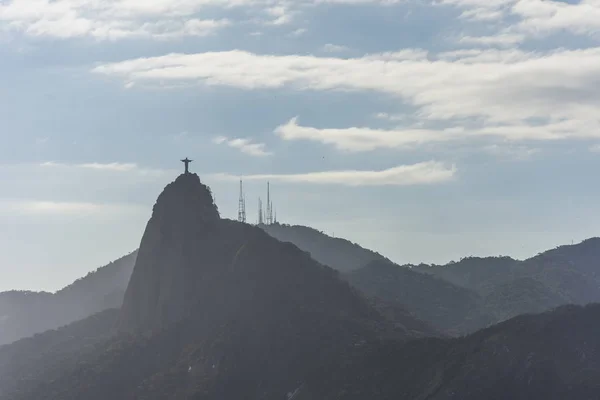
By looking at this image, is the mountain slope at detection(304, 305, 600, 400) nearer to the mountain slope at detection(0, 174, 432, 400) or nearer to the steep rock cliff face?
the mountain slope at detection(0, 174, 432, 400)

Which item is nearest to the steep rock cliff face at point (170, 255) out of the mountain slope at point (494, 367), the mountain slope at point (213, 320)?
the mountain slope at point (213, 320)

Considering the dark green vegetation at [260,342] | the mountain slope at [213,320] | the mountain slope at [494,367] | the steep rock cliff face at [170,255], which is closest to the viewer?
the mountain slope at [494,367]

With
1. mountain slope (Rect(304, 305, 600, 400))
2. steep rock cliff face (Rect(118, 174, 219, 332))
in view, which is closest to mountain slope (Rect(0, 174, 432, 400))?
steep rock cliff face (Rect(118, 174, 219, 332))

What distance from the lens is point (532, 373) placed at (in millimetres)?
97938

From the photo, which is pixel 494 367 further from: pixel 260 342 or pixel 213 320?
pixel 213 320

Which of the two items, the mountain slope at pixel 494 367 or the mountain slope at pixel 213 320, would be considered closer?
the mountain slope at pixel 494 367

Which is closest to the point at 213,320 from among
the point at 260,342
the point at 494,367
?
the point at 260,342

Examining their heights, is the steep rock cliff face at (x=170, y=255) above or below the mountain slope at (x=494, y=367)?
above

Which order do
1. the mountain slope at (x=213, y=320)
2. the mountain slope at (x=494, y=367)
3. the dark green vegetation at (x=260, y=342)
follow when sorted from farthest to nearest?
the mountain slope at (x=213, y=320)
the dark green vegetation at (x=260, y=342)
the mountain slope at (x=494, y=367)

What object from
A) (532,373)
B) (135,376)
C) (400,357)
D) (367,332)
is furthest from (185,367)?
(532,373)

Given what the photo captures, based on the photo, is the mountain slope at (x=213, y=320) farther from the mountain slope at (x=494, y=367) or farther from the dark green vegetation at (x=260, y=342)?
the mountain slope at (x=494, y=367)

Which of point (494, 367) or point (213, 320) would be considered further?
point (213, 320)

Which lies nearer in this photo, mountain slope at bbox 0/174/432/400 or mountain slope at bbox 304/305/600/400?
mountain slope at bbox 304/305/600/400

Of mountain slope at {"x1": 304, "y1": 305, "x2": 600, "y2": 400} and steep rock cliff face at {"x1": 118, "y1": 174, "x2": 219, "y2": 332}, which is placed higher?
steep rock cliff face at {"x1": 118, "y1": 174, "x2": 219, "y2": 332}
